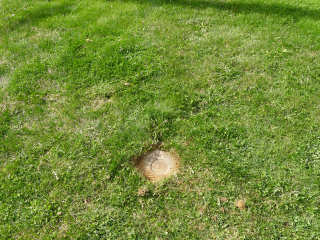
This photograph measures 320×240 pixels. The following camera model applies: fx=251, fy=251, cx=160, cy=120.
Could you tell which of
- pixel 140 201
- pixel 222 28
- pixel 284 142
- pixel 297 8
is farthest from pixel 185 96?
pixel 297 8

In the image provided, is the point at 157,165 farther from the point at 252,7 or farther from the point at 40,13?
the point at 40,13

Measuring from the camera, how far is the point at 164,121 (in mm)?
3629

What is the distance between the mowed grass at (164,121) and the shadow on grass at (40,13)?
0.22 ft

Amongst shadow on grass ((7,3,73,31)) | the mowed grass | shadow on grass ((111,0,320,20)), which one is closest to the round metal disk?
the mowed grass

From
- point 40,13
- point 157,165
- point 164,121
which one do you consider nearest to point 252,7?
point 164,121

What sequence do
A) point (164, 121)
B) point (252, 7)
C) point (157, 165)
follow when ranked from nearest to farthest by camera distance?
1. point (157, 165)
2. point (164, 121)
3. point (252, 7)

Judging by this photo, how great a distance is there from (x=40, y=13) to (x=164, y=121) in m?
4.59

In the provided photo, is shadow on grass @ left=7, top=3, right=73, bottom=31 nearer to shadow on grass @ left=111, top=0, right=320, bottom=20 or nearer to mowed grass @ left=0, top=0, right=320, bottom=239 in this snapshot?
mowed grass @ left=0, top=0, right=320, bottom=239

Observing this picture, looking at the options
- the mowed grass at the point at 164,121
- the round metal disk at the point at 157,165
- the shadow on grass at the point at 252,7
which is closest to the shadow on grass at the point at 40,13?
the mowed grass at the point at 164,121

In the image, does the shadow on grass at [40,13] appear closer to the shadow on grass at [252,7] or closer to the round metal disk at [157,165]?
the shadow on grass at [252,7]

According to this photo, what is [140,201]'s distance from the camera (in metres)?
2.91

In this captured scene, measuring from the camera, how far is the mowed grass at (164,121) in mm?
2803

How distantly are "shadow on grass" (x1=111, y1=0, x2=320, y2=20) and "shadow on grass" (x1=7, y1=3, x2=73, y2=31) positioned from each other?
1.85 meters

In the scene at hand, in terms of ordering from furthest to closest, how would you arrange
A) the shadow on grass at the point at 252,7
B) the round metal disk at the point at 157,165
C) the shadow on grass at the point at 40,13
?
the shadow on grass at the point at 40,13 → the shadow on grass at the point at 252,7 → the round metal disk at the point at 157,165
